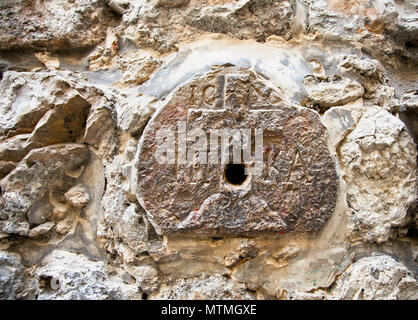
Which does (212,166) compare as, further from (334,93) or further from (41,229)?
(41,229)

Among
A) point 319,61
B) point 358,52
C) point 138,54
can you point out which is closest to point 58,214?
point 138,54

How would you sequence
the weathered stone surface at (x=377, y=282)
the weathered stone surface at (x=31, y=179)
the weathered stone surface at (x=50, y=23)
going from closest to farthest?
the weathered stone surface at (x=377, y=282) → the weathered stone surface at (x=31, y=179) → the weathered stone surface at (x=50, y=23)

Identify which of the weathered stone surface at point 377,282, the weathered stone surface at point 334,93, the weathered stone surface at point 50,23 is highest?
the weathered stone surface at point 50,23

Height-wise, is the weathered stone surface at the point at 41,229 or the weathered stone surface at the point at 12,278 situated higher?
the weathered stone surface at the point at 41,229

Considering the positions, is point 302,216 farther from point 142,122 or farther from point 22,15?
point 22,15

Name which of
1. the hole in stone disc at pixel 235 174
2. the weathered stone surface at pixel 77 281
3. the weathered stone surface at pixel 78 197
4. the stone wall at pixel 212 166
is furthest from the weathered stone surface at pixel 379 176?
the weathered stone surface at pixel 78 197

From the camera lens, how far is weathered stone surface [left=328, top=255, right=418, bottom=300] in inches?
47.8

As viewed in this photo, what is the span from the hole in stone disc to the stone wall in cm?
4

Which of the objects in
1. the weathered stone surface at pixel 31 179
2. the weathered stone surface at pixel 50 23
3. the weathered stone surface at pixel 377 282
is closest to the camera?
the weathered stone surface at pixel 377 282

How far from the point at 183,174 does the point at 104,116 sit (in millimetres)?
375

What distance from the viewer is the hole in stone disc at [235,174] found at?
129 centimetres

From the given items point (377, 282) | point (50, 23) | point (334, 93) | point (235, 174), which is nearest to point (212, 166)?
point (235, 174)

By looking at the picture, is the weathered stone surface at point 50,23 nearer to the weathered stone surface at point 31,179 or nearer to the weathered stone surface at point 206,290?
the weathered stone surface at point 31,179

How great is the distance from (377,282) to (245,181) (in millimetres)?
483
